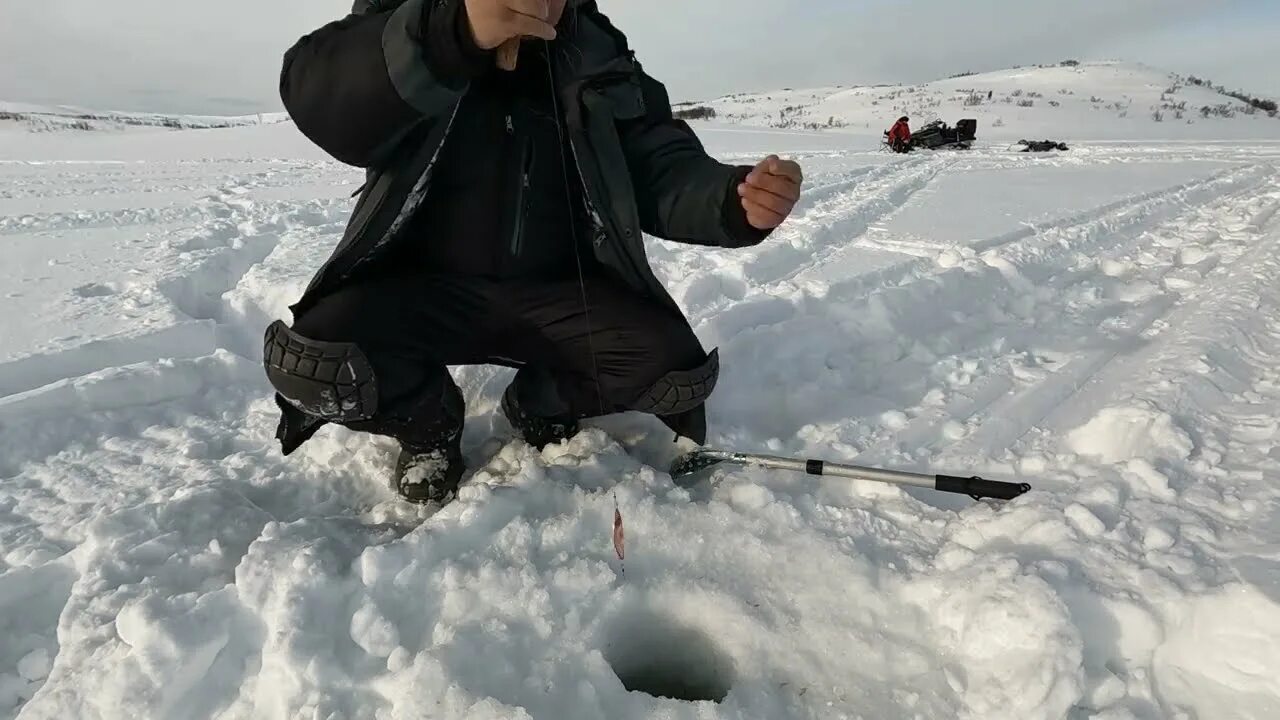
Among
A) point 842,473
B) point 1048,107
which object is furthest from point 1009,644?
point 1048,107

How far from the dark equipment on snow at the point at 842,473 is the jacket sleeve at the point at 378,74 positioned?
1.16 metres

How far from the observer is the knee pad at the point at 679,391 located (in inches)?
78.4

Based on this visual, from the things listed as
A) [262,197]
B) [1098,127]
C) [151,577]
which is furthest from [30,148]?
[1098,127]

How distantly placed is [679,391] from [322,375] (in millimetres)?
915

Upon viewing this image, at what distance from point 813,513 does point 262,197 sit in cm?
601

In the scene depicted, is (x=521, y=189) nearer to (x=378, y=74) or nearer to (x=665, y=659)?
(x=378, y=74)

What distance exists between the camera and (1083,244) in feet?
15.3

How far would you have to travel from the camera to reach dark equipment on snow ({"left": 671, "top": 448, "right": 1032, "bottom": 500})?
1.83 metres

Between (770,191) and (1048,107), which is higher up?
(1048,107)

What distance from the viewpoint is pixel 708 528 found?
1.79 m

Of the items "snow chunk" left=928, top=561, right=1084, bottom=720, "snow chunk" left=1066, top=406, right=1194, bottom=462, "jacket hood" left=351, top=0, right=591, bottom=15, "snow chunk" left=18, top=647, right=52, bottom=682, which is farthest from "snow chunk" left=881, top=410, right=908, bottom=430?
"snow chunk" left=18, top=647, right=52, bottom=682

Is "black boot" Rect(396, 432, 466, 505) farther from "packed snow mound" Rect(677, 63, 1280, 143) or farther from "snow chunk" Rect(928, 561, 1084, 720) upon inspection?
"packed snow mound" Rect(677, 63, 1280, 143)

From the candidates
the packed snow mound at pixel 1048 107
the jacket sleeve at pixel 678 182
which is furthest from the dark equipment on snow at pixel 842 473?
the packed snow mound at pixel 1048 107

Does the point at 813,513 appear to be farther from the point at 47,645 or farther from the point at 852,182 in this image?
the point at 852,182
